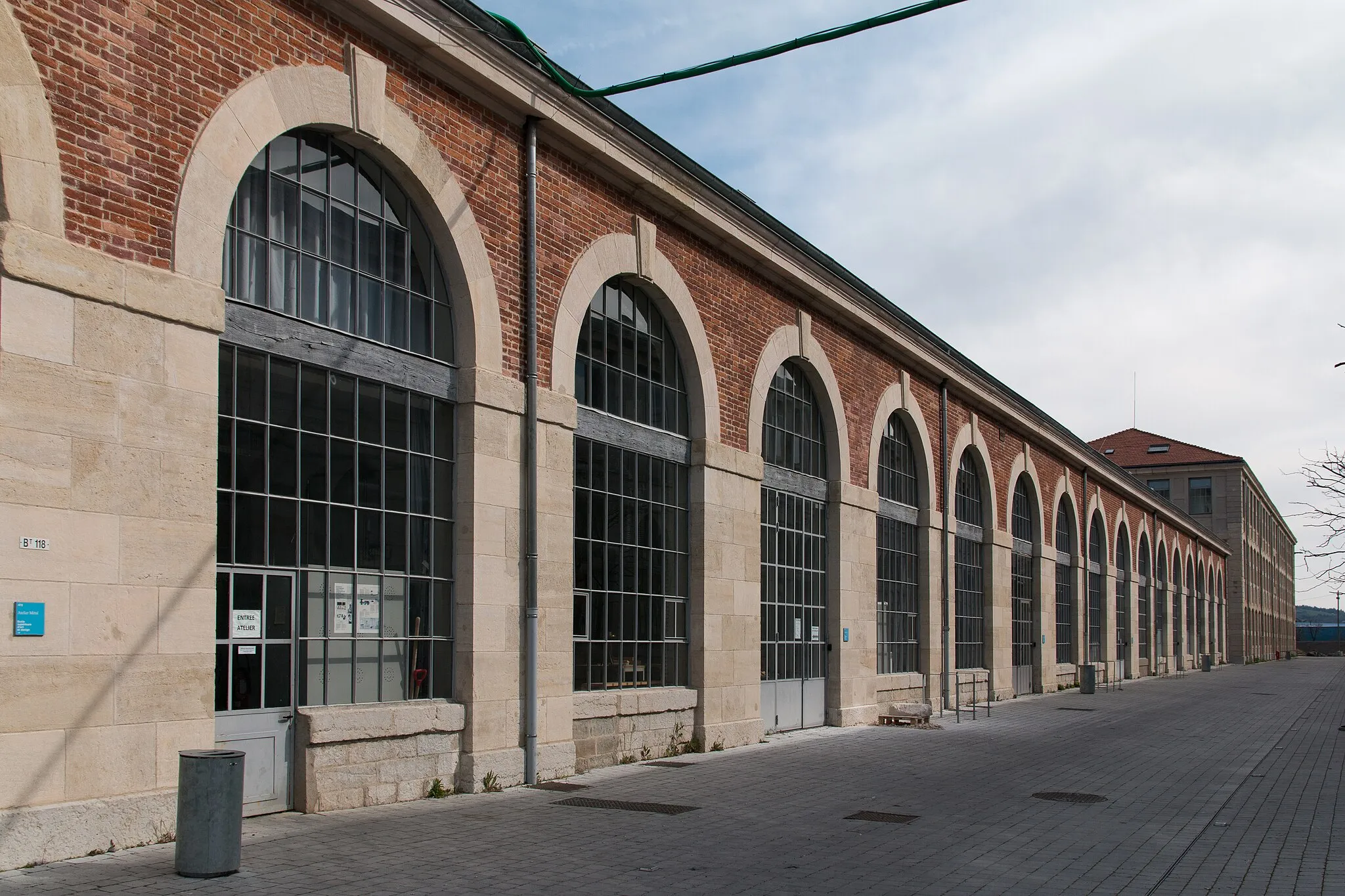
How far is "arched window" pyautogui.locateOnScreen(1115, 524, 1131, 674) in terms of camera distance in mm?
46438

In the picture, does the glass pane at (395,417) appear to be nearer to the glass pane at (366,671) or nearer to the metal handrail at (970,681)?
the glass pane at (366,671)

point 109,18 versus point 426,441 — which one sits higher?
point 109,18

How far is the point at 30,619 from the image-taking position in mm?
8438

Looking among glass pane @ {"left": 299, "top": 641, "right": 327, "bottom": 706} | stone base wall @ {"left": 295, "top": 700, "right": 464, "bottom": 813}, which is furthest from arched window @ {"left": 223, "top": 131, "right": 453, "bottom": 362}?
stone base wall @ {"left": 295, "top": 700, "right": 464, "bottom": 813}

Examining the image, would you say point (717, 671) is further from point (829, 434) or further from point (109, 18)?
point (109, 18)

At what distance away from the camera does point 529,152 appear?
1391 centimetres

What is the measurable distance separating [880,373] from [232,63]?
52.4 ft

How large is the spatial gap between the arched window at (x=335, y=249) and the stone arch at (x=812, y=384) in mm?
7037

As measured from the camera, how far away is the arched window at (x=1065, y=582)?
124 ft

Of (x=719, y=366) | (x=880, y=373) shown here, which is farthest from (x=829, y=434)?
(x=719, y=366)

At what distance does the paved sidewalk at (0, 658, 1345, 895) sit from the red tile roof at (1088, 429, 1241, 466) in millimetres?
63956

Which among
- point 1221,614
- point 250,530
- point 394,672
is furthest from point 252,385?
point 1221,614

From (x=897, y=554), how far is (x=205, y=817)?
1870cm

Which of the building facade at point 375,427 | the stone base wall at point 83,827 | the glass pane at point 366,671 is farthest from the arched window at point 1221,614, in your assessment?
the stone base wall at point 83,827
